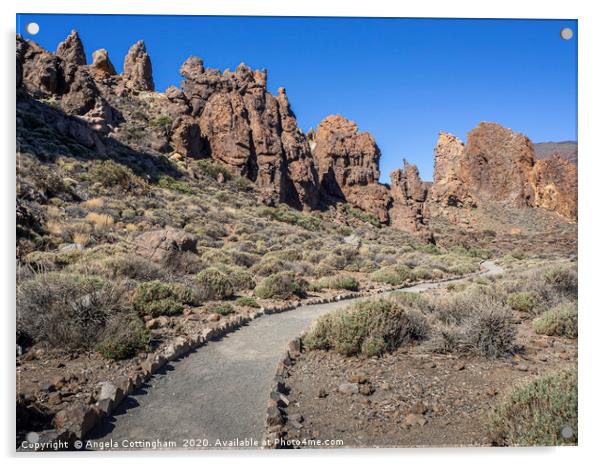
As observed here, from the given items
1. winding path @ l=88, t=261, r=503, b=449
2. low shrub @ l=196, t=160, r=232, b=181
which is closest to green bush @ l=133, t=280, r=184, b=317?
winding path @ l=88, t=261, r=503, b=449

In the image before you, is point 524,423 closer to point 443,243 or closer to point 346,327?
point 346,327

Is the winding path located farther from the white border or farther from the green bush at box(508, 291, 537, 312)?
the green bush at box(508, 291, 537, 312)

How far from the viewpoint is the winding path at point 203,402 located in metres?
3.53

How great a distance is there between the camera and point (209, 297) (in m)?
9.57

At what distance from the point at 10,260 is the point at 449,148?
5533 cm

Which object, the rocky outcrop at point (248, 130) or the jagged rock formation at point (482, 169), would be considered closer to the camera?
the jagged rock formation at point (482, 169)

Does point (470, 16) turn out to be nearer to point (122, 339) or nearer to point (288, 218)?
point (122, 339)

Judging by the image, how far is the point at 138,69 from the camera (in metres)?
48.4

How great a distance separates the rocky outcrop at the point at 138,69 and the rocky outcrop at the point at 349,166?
2378 centimetres

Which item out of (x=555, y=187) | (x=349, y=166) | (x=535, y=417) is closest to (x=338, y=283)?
(x=555, y=187)

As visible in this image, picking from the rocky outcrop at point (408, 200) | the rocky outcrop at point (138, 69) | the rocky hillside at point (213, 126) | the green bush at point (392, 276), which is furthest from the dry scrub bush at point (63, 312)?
the rocky outcrop at point (138, 69)

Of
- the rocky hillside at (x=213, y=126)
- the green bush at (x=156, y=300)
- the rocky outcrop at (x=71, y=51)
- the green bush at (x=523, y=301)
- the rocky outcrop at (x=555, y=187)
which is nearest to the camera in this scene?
the green bush at (x=156, y=300)

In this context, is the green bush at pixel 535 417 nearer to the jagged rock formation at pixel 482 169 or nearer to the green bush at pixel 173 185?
the jagged rock formation at pixel 482 169

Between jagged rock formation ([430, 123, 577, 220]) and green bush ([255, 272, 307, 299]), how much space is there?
17.2 m
